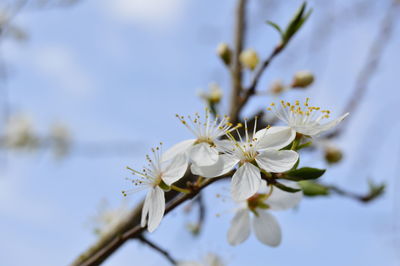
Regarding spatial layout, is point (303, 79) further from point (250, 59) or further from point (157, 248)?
point (157, 248)

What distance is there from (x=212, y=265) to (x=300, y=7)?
0.85 m

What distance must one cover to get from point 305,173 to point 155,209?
0.91ft

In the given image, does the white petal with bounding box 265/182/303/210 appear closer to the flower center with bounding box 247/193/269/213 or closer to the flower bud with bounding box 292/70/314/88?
the flower center with bounding box 247/193/269/213

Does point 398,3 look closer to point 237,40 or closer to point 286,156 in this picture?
point 237,40

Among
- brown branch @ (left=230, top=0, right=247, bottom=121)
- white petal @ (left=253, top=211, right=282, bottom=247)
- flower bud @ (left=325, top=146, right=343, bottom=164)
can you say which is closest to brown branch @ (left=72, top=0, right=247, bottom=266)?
brown branch @ (left=230, top=0, right=247, bottom=121)

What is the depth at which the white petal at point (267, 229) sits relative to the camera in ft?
3.30

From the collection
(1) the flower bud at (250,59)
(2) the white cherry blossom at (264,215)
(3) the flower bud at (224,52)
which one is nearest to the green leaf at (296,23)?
(1) the flower bud at (250,59)

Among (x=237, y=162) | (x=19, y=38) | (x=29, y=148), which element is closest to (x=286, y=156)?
(x=237, y=162)

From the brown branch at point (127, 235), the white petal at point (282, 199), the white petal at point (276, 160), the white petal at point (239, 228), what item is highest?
the white petal at point (276, 160)

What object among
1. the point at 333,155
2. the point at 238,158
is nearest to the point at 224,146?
the point at 238,158

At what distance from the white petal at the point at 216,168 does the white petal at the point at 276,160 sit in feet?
0.16

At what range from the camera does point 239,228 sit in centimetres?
99

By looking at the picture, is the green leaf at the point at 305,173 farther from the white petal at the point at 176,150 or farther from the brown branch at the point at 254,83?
the brown branch at the point at 254,83

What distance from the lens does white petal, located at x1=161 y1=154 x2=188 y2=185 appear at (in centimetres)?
80
